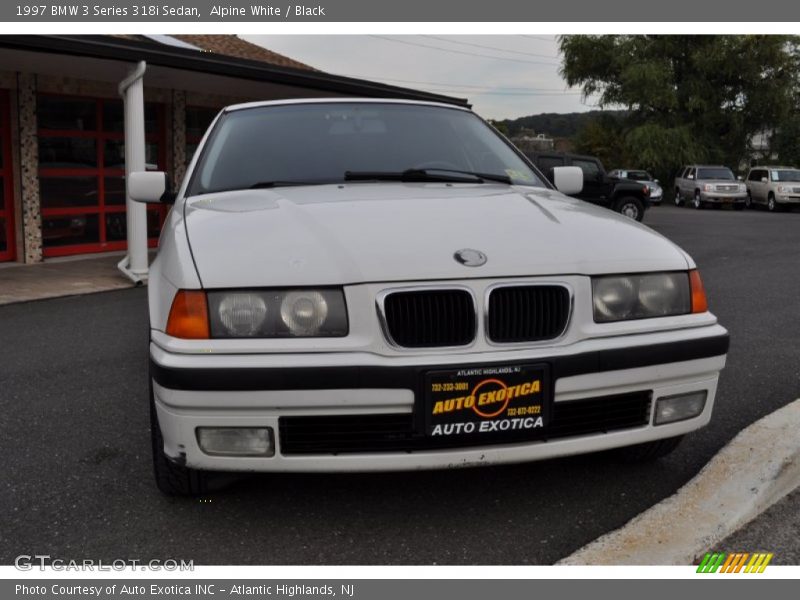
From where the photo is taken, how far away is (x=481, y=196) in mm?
3270

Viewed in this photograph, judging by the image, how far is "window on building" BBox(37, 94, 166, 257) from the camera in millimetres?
11852

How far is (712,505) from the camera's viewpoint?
2793 millimetres

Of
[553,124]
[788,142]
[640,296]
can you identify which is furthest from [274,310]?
[553,124]

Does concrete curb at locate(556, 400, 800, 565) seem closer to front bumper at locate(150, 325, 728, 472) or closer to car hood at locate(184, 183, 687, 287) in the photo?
front bumper at locate(150, 325, 728, 472)

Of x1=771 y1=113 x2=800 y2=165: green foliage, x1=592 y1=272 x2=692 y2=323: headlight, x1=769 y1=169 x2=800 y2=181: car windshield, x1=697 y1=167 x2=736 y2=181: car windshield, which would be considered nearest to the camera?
x1=592 y1=272 x2=692 y2=323: headlight

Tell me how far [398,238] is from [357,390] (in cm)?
54

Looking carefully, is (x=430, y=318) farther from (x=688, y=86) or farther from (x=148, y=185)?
(x=688, y=86)

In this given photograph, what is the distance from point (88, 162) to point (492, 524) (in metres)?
Result: 11.3

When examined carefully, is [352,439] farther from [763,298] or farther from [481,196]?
[763,298]

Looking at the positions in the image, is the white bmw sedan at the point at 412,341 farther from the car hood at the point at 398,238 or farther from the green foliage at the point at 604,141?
the green foliage at the point at 604,141

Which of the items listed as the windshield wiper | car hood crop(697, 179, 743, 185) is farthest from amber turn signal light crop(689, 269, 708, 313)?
car hood crop(697, 179, 743, 185)

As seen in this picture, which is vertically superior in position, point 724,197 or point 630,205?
point 630,205

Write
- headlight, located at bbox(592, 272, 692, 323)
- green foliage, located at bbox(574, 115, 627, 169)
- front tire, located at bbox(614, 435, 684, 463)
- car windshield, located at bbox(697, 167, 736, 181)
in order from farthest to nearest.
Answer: green foliage, located at bbox(574, 115, 627, 169) < car windshield, located at bbox(697, 167, 736, 181) < front tire, located at bbox(614, 435, 684, 463) < headlight, located at bbox(592, 272, 692, 323)

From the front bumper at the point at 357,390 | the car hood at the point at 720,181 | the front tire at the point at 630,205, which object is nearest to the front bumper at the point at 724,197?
the car hood at the point at 720,181
